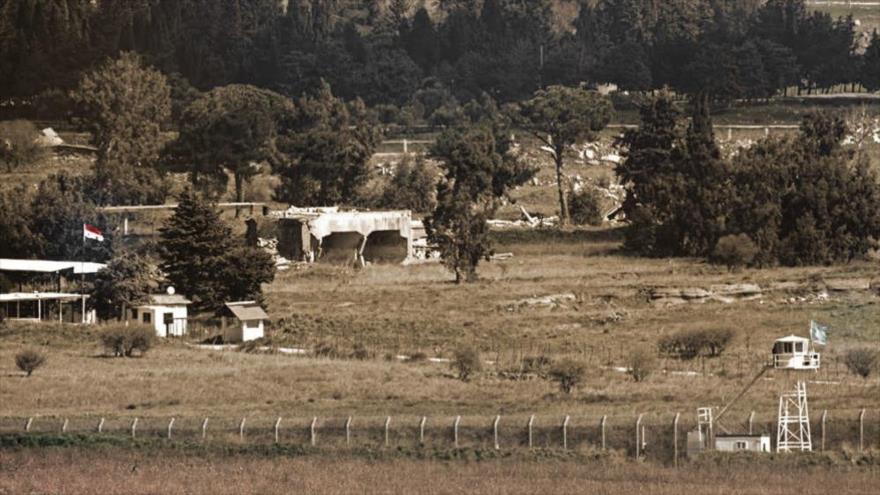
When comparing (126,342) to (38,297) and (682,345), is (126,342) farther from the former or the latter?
(682,345)

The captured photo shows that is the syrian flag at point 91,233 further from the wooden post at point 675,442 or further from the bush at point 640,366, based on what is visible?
the wooden post at point 675,442

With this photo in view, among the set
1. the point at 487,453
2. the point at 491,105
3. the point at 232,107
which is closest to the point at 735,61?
the point at 491,105

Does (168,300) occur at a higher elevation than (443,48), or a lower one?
lower

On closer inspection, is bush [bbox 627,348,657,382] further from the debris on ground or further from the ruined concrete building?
the ruined concrete building

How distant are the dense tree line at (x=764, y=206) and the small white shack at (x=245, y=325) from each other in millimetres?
18767

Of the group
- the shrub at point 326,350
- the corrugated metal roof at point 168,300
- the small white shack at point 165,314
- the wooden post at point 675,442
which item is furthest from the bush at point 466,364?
the corrugated metal roof at point 168,300

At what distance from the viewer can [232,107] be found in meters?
86.1

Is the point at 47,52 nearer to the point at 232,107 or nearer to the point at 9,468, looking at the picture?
the point at 232,107

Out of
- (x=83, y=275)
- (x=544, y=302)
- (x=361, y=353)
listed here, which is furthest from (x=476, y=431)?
(x=83, y=275)

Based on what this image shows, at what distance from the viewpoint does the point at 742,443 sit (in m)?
42.5

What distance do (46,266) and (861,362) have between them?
27013mm

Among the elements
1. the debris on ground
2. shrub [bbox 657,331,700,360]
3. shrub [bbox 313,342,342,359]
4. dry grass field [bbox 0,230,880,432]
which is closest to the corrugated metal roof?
dry grass field [bbox 0,230,880,432]

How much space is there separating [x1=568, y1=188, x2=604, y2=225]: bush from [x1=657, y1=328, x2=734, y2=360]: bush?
1200 inches

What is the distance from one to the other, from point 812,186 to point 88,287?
2637 centimetres
